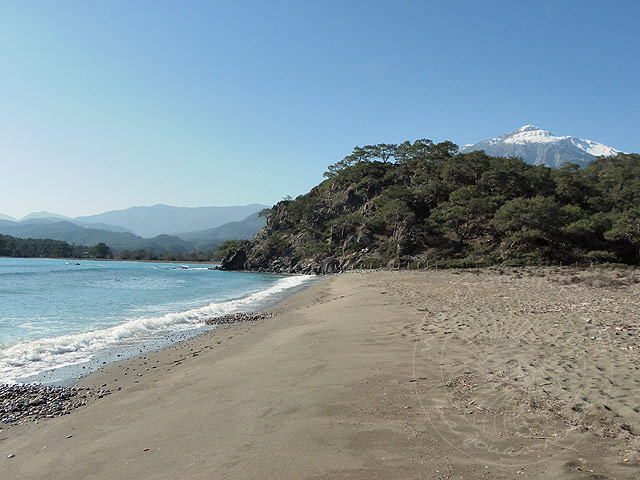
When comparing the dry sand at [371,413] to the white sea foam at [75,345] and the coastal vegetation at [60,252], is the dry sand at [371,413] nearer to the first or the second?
the white sea foam at [75,345]

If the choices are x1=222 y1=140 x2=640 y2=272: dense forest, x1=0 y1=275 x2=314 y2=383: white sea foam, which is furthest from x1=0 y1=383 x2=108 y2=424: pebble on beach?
x1=222 y1=140 x2=640 y2=272: dense forest

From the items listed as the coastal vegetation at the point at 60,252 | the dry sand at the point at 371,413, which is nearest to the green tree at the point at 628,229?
the dry sand at the point at 371,413

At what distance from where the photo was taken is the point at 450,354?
7590mm

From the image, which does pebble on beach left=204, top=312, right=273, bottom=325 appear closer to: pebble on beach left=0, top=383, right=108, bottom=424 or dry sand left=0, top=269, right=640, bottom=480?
dry sand left=0, top=269, right=640, bottom=480

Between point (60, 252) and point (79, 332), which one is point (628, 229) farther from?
point (60, 252)

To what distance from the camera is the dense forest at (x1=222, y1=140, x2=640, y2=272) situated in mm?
48500

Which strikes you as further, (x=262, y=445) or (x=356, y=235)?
(x=356, y=235)

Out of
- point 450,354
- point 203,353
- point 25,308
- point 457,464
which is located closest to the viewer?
point 457,464

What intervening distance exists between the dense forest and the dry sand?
43.4 m

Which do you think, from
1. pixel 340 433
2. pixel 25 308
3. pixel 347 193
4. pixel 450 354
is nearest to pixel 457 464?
pixel 340 433

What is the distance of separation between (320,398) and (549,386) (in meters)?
3.59

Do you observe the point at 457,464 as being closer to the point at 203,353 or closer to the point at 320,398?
the point at 320,398

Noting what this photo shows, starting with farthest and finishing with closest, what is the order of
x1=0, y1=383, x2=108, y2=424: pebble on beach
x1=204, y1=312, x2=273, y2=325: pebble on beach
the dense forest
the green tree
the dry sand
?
the dense forest < the green tree < x1=204, y1=312, x2=273, y2=325: pebble on beach < x1=0, y1=383, x2=108, y2=424: pebble on beach < the dry sand

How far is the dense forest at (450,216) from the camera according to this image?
1909 inches
